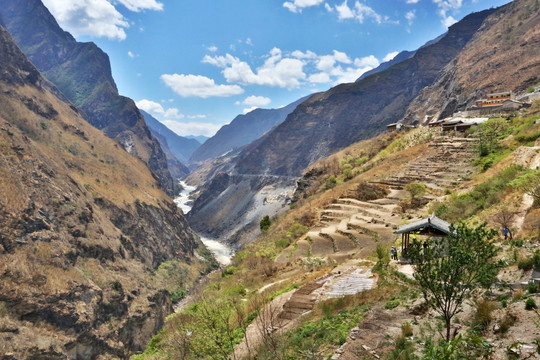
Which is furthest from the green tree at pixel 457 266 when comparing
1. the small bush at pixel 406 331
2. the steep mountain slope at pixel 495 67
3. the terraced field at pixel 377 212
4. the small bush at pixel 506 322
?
the steep mountain slope at pixel 495 67

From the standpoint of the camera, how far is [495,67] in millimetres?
89000

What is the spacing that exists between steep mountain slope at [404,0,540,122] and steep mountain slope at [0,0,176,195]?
13734cm

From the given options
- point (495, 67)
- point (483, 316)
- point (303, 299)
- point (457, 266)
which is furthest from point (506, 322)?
point (495, 67)

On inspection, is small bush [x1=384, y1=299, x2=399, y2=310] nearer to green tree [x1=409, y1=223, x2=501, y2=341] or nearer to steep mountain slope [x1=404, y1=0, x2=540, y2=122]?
green tree [x1=409, y1=223, x2=501, y2=341]

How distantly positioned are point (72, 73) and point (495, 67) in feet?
685

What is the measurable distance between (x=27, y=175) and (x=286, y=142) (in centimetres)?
13101

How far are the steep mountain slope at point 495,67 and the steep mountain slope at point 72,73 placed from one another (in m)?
137

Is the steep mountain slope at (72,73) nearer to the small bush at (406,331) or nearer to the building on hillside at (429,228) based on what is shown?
the building on hillside at (429,228)

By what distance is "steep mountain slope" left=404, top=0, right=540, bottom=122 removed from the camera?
79438 millimetres

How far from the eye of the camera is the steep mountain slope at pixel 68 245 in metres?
33.5

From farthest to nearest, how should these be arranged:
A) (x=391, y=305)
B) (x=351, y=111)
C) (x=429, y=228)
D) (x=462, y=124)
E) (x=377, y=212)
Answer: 1. (x=351, y=111)
2. (x=462, y=124)
3. (x=377, y=212)
4. (x=429, y=228)
5. (x=391, y=305)

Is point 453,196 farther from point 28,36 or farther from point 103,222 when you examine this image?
point 28,36

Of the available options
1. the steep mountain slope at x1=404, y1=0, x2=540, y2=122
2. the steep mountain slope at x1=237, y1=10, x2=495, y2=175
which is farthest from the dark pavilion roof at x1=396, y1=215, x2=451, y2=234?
the steep mountain slope at x1=237, y1=10, x2=495, y2=175

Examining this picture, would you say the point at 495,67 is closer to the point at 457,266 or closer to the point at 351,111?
the point at 351,111
